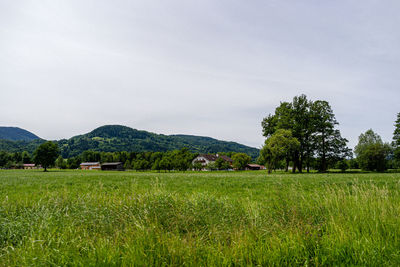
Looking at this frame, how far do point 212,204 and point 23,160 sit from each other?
7567 inches

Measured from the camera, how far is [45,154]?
88.2m

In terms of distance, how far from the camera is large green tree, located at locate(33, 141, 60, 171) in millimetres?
87375

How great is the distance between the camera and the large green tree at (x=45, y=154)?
8738cm

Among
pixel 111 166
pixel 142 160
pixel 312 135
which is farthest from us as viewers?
pixel 111 166

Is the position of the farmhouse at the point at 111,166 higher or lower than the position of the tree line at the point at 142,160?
lower

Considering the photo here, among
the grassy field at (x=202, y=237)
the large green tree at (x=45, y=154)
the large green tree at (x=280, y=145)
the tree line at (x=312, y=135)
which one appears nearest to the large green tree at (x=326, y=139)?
the tree line at (x=312, y=135)

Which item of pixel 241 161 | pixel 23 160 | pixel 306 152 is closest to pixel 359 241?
pixel 306 152

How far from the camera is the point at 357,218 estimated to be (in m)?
5.52

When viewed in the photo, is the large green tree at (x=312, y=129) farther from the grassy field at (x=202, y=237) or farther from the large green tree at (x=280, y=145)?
the grassy field at (x=202, y=237)

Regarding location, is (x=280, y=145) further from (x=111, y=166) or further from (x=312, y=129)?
(x=111, y=166)

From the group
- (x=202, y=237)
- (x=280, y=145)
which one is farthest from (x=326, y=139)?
(x=202, y=237)

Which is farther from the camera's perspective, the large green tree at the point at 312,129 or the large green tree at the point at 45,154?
the large green tree at the point at 45,154

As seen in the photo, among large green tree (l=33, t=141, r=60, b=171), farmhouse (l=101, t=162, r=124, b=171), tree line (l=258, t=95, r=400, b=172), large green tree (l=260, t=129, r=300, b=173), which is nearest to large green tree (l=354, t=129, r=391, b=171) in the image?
tree line (l=258, t=95, r=400, b=172)

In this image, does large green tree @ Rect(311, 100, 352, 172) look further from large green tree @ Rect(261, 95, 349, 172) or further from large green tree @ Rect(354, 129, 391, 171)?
large green tree @ Rect(354, 129, 391, 171)
